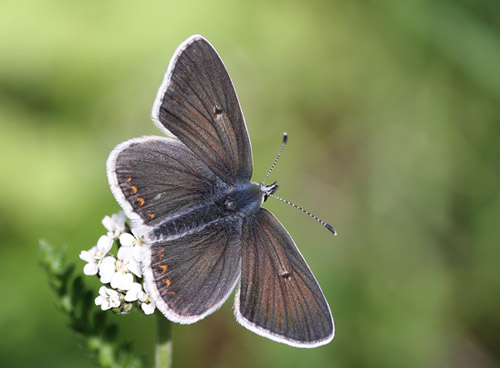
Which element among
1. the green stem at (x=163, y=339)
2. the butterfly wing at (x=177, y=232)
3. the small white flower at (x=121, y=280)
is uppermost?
the butterfly wing at (x=177, y=232)

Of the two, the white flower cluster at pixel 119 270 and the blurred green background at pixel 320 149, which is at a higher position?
the blurred green background at pixel 320 149

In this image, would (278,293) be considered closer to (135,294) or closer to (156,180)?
(135,294)

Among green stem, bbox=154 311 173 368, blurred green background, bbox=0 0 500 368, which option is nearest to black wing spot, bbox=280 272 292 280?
green stem, bbox=154 311 173 368

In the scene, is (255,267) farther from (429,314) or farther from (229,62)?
(229,62)

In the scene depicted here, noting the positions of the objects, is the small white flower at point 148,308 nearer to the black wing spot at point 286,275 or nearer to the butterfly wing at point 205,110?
the black wing spot at point 286,275

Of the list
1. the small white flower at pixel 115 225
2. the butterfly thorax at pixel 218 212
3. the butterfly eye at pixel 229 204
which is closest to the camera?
the butterfly thorax at pixel 218 212

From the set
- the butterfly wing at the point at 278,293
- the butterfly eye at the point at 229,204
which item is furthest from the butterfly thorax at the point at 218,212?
the butterfly wing at the point at 278,293
